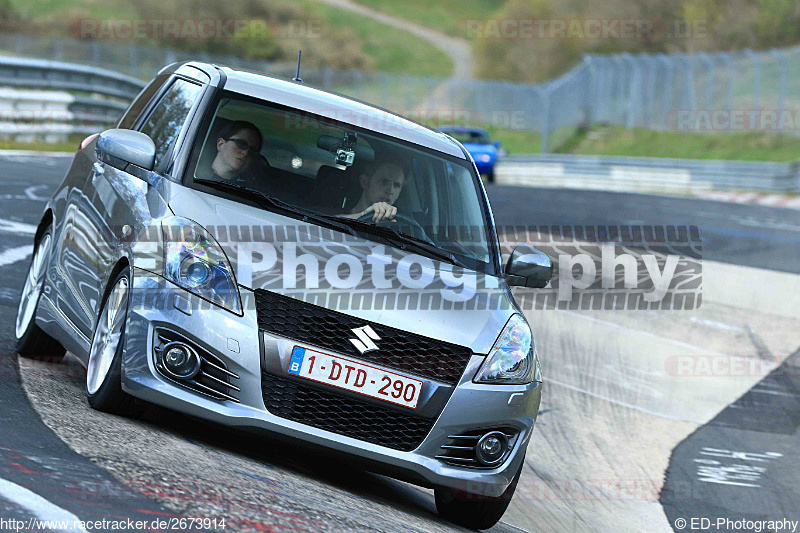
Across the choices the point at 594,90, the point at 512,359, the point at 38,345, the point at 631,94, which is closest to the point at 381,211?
the point at 512,359

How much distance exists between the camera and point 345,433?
15.5ft

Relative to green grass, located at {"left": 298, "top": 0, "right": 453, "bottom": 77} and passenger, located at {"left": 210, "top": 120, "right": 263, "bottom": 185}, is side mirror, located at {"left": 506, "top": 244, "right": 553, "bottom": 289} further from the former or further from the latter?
green grass, located at {"left": 298, "top": 0, "right": 453, "bottom": 77}

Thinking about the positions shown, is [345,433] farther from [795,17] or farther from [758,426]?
[795,17]

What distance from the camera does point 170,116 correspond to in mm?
6012

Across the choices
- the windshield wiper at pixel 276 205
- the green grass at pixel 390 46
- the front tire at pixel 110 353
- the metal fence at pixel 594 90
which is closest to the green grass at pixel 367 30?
the green grass at pixel 390 46

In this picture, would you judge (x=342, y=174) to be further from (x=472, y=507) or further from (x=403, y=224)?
(x=472, y=507)

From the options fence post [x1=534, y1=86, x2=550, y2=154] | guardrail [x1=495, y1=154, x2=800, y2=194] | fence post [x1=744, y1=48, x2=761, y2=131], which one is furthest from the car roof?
fence post [x1=534, y1=86, x2=550, y2=154]

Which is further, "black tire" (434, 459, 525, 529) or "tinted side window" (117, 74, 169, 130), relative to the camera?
"tinted side window" (117, 74, 169, 130)

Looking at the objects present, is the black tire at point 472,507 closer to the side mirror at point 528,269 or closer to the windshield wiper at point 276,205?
the side mirror at point 528,269

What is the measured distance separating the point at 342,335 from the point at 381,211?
126 centimetres

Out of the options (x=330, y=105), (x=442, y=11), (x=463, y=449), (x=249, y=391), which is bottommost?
(x=442, y=11)

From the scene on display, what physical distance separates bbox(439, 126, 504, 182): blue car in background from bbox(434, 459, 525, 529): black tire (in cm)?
2545

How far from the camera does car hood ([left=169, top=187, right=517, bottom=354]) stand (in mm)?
4738

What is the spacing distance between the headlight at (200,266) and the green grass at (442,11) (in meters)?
122
